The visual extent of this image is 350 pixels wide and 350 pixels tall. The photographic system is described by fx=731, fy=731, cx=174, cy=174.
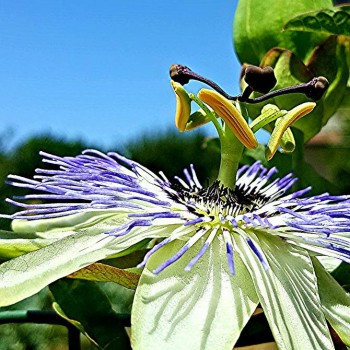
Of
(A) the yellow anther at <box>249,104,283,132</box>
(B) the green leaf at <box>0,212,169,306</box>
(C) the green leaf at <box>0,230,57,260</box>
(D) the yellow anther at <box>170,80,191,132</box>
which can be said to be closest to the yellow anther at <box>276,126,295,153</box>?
(A) the yellow anther at <box>249,104,283,132</box>

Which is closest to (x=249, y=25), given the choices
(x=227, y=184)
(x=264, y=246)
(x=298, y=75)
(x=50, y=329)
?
(x=298, y=75)

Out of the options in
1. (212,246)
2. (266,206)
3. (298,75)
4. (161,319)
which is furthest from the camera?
(298,75)

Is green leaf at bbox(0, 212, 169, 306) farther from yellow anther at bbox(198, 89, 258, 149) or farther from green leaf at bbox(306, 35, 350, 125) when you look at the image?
green leaf at bbox(306, 35, 350, 125)

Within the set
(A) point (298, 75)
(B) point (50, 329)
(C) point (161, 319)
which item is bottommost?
(B) point (50, 329)

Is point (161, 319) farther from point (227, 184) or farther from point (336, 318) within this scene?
point (227, 184)

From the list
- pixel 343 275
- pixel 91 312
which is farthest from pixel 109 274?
pixel 343 275

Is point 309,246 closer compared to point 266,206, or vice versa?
point 309,246
